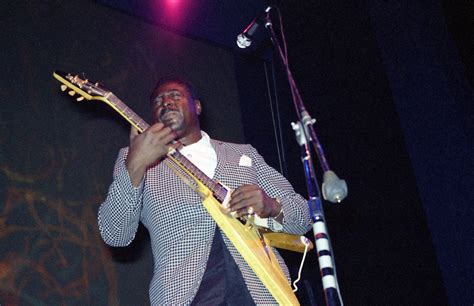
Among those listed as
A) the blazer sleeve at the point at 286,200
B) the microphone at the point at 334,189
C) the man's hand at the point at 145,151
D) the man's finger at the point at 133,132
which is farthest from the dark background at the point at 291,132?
the microphone at the point at 334,189

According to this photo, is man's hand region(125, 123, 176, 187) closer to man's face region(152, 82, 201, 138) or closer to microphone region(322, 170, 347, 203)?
man's face region(152, 82, 201, 138)

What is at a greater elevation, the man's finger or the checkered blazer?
the man's finger

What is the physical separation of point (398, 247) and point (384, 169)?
567mm

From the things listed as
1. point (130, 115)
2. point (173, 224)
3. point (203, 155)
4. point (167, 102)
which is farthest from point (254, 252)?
point (167, 102)

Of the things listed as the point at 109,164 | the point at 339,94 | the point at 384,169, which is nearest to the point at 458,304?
the point at 384,169

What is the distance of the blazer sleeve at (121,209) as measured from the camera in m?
1.85

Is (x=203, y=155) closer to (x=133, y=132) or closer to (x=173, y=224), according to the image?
(x=133, y=132)

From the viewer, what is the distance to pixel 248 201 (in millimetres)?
1924

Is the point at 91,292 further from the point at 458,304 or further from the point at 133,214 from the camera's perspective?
the point at 458,304

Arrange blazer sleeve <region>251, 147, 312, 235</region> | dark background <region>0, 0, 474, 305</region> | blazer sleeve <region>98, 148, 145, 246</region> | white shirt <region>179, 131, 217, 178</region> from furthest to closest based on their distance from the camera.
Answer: dark background <region>0, 0, 474, 305</region> < white shirt <region>179, 131, 217, 178</region> < blazer sleeve <region>251, 147, 312, 235</region> < blazer sleeve <region>98, 148, 145, 246</region>

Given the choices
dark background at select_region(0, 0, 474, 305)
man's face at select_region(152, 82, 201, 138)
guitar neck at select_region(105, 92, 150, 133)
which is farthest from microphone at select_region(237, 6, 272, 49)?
dark background at select_region(0, 0, 474, 305)

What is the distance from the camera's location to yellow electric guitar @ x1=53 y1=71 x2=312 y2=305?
70.1 inches

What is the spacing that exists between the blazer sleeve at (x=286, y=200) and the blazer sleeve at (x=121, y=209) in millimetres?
609

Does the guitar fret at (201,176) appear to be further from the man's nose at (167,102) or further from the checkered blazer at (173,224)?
the man's nose at (167,102)
